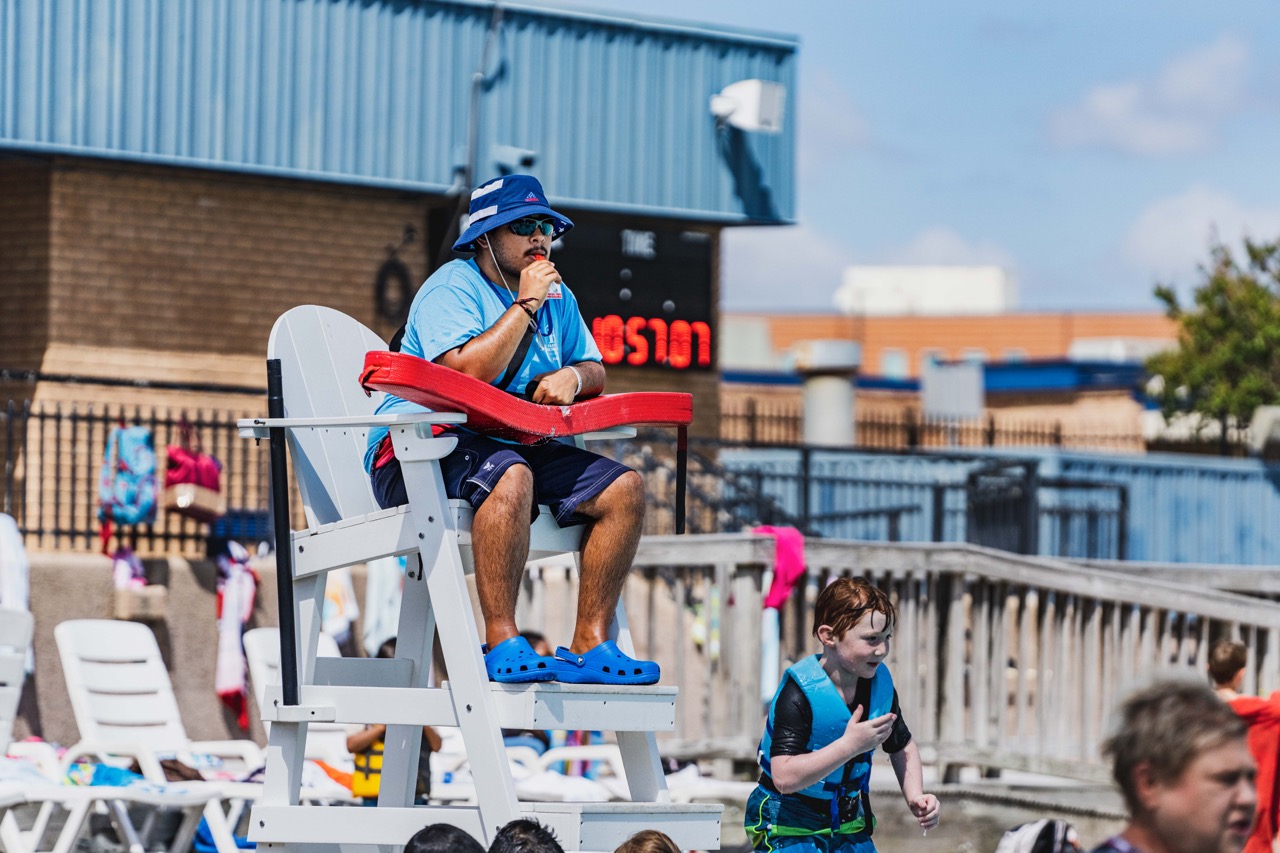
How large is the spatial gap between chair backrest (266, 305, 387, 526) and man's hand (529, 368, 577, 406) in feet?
1.84

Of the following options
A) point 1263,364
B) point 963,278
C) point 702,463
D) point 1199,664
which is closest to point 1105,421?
point 1263,364

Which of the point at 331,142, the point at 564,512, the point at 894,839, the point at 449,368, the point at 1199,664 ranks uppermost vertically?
the point at 331,142

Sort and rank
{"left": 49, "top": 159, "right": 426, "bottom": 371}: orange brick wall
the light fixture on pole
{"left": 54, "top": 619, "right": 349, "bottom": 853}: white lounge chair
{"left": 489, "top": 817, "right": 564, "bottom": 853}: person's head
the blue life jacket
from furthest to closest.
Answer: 1. the light fixture on pole
2. {"left": 49, "top": 159, "right": 426, "bottom": 371}: orange brick wall
3. {"left": 54, "top": 619, "right": 349, "bottom": 853}: white lounge chair
4. the blue life jacket
5. {"left": 489, "top": 817, "right": 564, "bottom": 853}: person's head

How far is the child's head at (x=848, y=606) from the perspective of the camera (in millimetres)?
5422

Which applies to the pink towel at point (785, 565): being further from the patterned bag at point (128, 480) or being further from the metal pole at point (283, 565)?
the metal pole at point (283, 565)

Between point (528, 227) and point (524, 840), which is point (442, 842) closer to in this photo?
point (524, 840)

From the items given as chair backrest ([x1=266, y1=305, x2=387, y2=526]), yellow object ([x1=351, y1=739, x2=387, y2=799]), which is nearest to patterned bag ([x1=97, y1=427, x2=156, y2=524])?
yellow object ([x1=351, y1=739, x2=387, y2=799])

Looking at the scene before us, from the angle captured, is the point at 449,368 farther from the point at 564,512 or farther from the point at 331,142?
the point at 331,142

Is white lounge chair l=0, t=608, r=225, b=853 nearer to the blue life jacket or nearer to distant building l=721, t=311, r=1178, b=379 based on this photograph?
the blue life jacket

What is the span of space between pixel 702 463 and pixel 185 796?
958 cm

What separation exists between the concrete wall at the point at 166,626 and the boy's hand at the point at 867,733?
814 cm

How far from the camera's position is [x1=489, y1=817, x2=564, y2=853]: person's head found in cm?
468

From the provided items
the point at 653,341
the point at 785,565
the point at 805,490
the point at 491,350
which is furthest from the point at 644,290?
the point at 491,350

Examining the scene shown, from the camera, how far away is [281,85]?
58.3 feet
